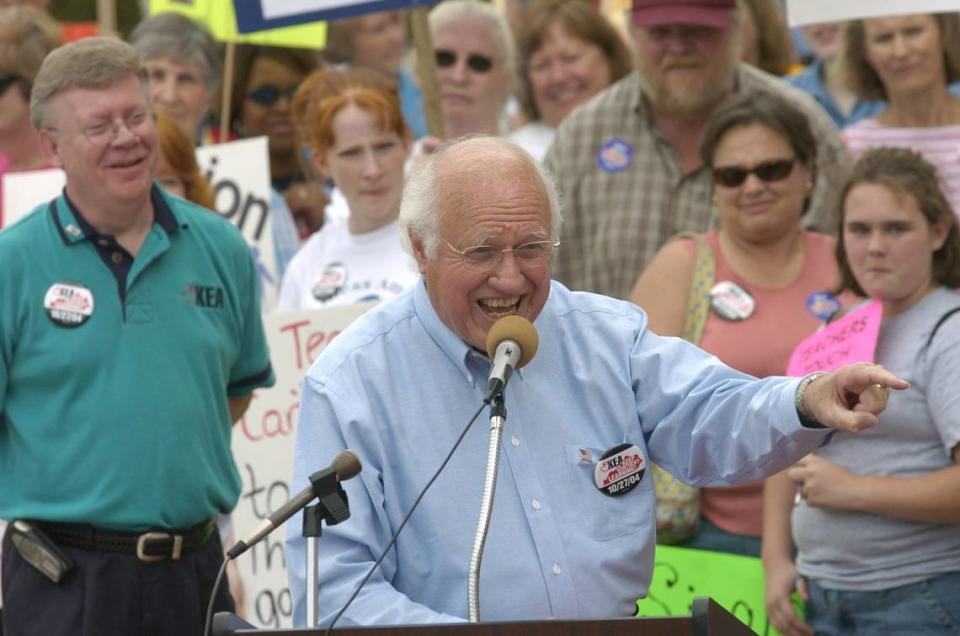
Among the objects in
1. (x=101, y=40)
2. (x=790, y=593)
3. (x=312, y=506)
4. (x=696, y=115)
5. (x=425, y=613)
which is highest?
(x=101, y=40)

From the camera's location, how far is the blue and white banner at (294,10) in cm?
771

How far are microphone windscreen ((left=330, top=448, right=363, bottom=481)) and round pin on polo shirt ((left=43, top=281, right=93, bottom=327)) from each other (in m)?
1.99

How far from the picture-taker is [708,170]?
752cm

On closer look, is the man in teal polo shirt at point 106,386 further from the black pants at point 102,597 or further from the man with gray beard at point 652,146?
the man with gray beard at point 652,146

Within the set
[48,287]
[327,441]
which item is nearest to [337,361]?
[327,441]

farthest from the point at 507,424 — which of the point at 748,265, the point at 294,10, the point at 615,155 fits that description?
the point at 294,10

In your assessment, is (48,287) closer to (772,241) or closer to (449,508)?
(449,508)

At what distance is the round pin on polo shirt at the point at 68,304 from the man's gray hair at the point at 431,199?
1466mm

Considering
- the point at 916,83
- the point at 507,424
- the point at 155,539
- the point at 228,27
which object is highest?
the point at 228,27

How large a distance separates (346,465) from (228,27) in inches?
245

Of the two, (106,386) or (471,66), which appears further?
(471,66)

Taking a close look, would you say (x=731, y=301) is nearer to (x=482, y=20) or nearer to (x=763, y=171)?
(x=763, y=171)

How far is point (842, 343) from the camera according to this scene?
5793 mm

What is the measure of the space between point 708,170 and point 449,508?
3.61 meters
